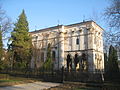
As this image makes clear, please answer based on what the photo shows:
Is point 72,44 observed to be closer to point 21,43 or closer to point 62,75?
point 21,43

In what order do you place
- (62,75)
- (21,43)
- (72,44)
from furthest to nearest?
(72,44) → (21,43) → (62,75)

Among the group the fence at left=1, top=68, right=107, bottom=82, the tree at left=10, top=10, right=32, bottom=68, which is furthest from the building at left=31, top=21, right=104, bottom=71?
the fence at left=1, top=68, right=107, bottom=82

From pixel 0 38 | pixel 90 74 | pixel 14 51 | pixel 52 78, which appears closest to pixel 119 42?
pixel 90 74

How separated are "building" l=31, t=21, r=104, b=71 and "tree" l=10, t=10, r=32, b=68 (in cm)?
205

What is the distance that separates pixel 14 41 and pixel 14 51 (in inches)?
94.5

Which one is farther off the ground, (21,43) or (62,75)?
(21,43)

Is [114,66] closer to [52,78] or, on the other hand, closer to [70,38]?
[52,78]

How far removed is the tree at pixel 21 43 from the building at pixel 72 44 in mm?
2053

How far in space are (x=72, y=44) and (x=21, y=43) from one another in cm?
1199

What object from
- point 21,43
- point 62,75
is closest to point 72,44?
point 21,43

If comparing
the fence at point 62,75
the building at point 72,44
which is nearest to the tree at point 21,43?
the building at point 72,44

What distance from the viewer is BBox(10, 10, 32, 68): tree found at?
29047mm

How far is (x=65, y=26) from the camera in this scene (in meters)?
34.6

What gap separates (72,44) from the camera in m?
32.9
